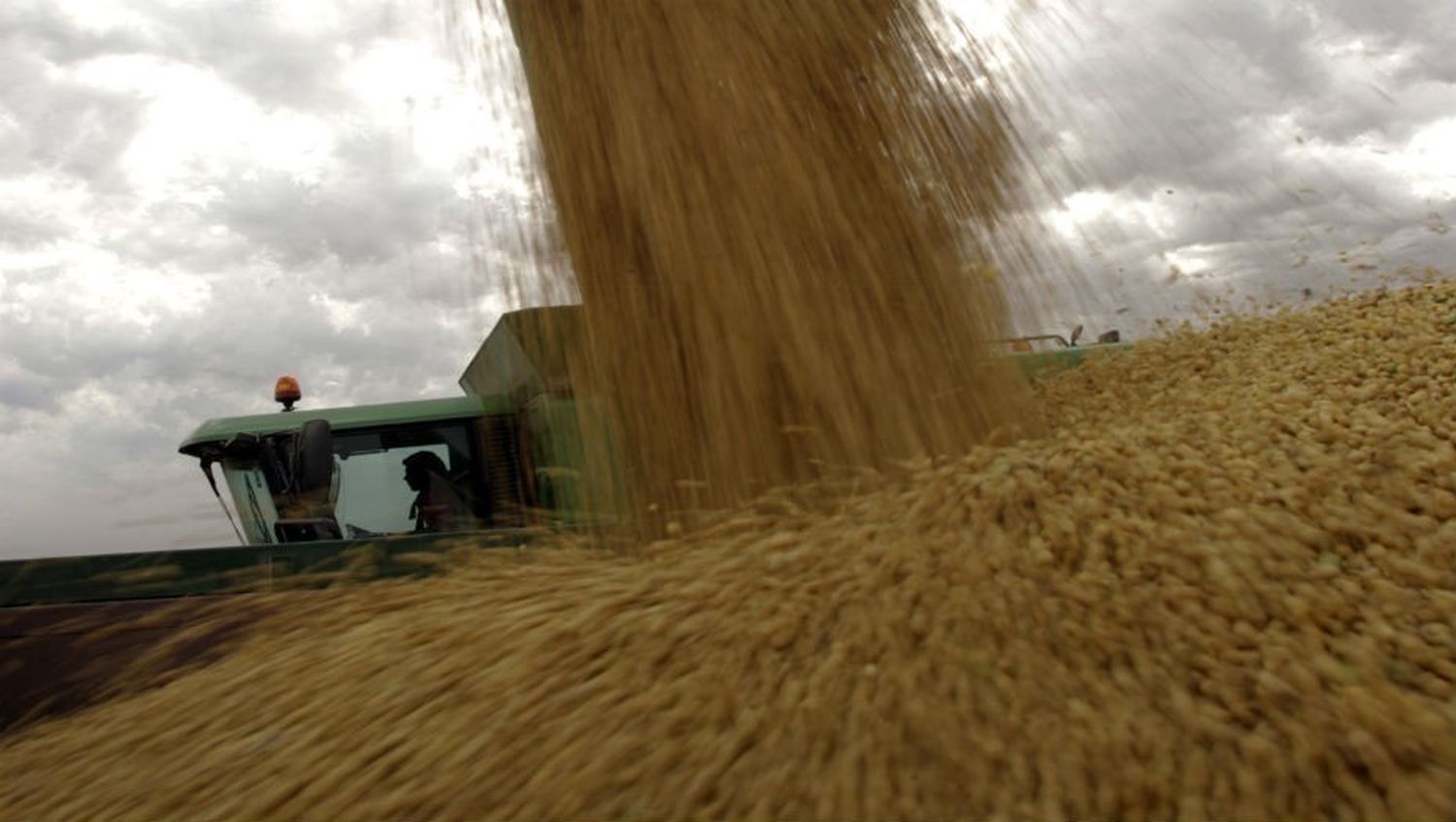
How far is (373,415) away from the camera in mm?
3562

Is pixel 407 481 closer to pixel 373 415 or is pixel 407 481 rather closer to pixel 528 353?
pixel 373 415

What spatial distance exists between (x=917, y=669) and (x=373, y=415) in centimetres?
245

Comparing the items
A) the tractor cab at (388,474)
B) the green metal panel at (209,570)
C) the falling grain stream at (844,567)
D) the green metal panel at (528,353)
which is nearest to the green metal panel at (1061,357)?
the falling grain stream at (844,567)

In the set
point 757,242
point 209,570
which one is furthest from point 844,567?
point 209,570

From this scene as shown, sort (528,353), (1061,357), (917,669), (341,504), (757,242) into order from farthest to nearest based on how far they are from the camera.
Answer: (1061,357) < (341,504) < (528,353) < (757,242) < (917,669)

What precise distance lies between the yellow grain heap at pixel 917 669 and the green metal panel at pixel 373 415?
4.31 ft

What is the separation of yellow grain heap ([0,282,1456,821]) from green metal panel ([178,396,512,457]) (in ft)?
4.31

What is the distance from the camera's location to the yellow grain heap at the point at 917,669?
1387 mm

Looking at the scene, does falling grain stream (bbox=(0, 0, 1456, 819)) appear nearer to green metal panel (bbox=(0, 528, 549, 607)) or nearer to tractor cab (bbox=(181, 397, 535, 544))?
green metal panel (bbox=(0, 528, 549, 607))

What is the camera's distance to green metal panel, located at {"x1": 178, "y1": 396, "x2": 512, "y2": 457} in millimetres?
3521

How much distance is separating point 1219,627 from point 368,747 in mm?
1209

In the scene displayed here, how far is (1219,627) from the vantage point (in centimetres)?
156

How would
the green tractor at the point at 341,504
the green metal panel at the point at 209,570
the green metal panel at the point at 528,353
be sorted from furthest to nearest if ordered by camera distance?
the green metal panel at the point at 528,353 → the green metal panel at the point at 209,570 → the green tractor at the point at 341,504

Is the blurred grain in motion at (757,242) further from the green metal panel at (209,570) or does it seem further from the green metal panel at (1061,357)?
the green metal panel at (1061,357)
